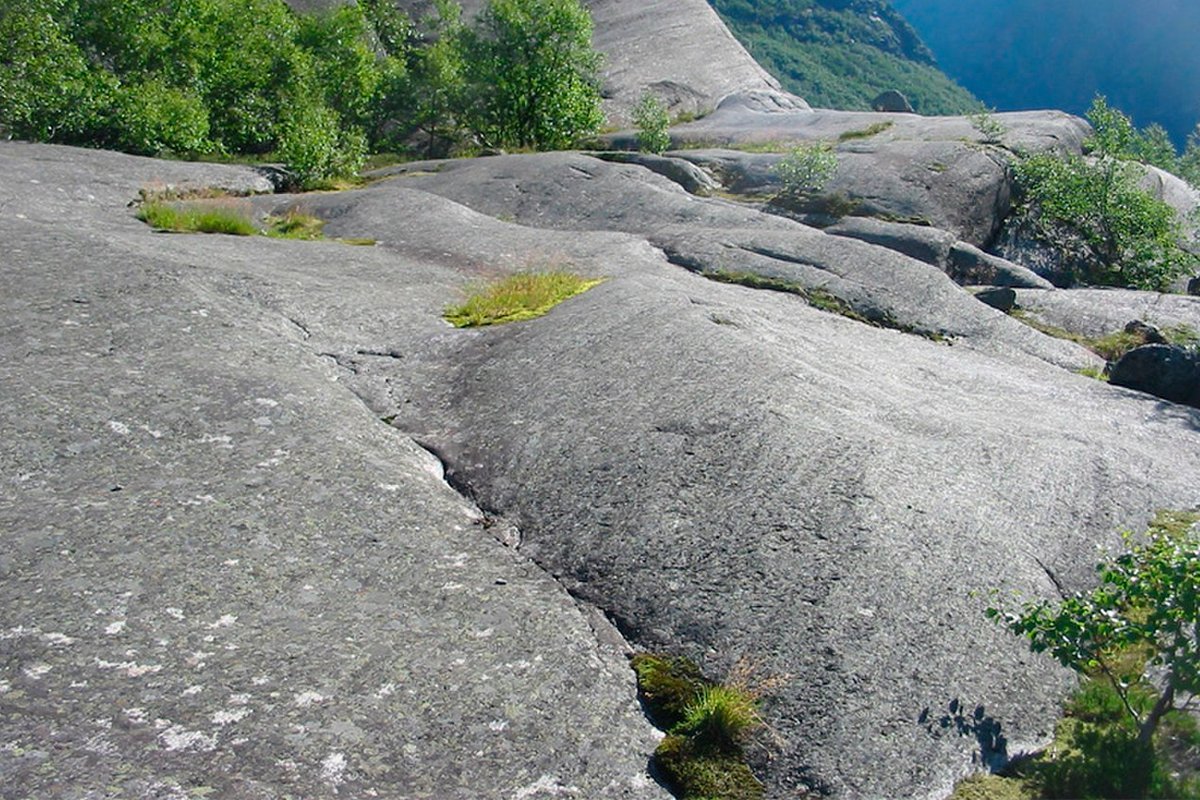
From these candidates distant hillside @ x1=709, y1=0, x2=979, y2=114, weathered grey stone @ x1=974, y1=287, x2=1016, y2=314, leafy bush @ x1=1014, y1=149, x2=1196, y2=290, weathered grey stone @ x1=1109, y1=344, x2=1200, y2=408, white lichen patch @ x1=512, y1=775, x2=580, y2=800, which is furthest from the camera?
distant hillside @ x1=709, y1=0, x2=979, y2=114

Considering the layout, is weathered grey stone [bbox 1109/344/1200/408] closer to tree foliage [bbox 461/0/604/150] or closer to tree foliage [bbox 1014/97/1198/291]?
tree foliage [bbox 1014/97/1198/291]

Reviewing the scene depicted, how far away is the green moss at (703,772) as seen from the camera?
5023 millimetres

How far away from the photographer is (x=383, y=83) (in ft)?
118

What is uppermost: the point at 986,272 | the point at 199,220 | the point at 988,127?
the point at 988,127

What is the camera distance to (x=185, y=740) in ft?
15.1

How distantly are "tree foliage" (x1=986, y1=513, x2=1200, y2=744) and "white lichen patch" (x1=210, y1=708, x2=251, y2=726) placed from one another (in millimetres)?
3871

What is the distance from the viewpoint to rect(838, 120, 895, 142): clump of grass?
30.1 meters

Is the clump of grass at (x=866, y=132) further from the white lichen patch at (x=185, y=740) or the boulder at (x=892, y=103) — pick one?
the white lichen patch at (x=185, y=740)

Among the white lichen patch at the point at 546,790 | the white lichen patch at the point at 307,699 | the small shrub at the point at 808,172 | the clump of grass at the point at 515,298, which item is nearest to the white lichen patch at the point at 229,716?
the white lichen patch at the point at 307,699

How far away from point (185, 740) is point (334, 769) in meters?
0.67

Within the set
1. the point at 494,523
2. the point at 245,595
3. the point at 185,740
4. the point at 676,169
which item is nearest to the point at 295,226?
Answer: the point at 676,169

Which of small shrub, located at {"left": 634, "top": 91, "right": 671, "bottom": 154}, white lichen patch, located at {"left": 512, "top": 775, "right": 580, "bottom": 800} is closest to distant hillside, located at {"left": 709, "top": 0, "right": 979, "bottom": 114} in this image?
small shrub, located at {"left": 634, "top": 91, "right": 671, "bottom": 154}

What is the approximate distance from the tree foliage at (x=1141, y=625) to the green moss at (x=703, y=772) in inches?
64.2

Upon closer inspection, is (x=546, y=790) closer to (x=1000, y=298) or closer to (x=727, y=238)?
(x=727, y=238)
